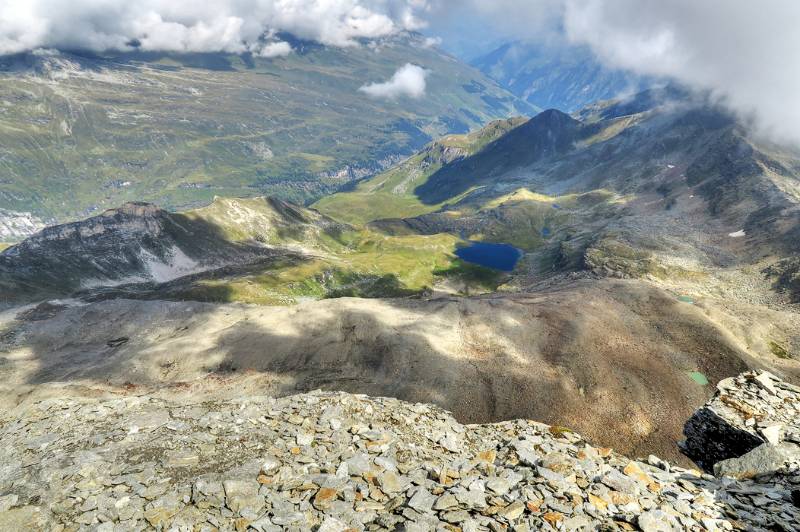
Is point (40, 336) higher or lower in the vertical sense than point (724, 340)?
lower

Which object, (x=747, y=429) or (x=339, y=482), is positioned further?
(x=747, y=429)

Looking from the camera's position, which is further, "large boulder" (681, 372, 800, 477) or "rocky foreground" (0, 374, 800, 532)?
"large boulder" (681, 372, 800, 477)

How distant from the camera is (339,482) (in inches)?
879

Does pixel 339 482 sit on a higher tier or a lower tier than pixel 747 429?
lower

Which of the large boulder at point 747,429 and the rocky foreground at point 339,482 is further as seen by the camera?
the large boulder at point 747,429

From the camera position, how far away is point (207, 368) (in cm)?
6919

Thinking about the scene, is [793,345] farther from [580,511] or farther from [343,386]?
[580,511]

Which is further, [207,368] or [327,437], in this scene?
[207,368]

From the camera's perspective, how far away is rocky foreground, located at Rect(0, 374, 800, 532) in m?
19.3

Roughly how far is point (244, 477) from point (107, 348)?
274 feet

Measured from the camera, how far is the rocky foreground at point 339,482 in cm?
1931

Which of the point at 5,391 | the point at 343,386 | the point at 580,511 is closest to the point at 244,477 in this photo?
the point at 580,511

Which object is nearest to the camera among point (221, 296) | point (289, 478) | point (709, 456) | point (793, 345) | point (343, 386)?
point (289, 478)

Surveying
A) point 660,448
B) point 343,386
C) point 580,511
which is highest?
point 580,511
